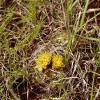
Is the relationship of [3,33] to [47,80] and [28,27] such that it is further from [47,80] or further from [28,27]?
[47,80]

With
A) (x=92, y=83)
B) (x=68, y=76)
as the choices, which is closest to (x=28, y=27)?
(x=68, y=76)
